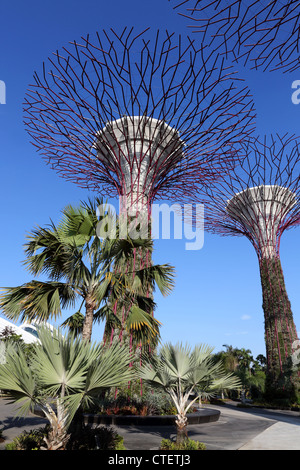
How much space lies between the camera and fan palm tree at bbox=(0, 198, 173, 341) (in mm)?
8039

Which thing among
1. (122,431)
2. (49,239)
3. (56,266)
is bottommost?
(122,431)

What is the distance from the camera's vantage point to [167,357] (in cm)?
781

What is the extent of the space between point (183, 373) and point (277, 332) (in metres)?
18.1

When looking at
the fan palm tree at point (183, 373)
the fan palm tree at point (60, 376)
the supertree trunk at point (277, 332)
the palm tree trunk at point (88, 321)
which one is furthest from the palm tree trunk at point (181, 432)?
the supertree trunk at point (277, 332)

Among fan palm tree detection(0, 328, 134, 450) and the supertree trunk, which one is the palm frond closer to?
Result: fan palm tree detection(0, 328, 134, 450)

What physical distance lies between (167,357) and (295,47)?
6765mm

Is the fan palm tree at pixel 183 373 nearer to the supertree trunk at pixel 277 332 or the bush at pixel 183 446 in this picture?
the bush at pixel 183 446

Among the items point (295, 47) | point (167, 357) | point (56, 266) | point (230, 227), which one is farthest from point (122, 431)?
point (230, 227)

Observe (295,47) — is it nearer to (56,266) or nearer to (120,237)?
(120,237)

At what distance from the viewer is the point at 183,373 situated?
7629 millimetres

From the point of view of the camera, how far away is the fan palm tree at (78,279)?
8.04m

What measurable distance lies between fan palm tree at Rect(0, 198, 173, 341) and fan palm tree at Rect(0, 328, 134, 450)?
6.38 feet

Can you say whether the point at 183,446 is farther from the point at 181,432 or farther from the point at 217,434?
the point at 217,434

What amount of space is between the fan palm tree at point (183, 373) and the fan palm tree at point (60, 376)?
6.64 ft
